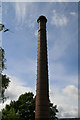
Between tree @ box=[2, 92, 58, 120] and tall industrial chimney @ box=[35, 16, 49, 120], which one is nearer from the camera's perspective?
tall industrial chimney @ box=[35, 16, 49, 120]

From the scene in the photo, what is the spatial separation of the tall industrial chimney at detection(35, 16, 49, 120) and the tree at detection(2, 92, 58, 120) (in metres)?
11.0

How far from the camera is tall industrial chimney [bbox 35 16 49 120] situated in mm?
15148

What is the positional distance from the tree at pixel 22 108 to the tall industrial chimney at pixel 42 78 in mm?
11033

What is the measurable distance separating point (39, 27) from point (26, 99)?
16.5 metres

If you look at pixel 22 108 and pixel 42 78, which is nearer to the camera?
pixel 42 78

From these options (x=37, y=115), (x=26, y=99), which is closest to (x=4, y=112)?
(x=26, y=99)

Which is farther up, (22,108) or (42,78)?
(42,78)

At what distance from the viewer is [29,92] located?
3103 centimetres

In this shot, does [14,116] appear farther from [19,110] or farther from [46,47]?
[46,47]

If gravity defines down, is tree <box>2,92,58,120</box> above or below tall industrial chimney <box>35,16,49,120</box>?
below

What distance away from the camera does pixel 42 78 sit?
16.5m

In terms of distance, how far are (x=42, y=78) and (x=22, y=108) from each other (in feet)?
45.5

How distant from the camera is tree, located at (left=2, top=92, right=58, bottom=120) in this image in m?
24.9

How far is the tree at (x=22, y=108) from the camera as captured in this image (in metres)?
24.9
